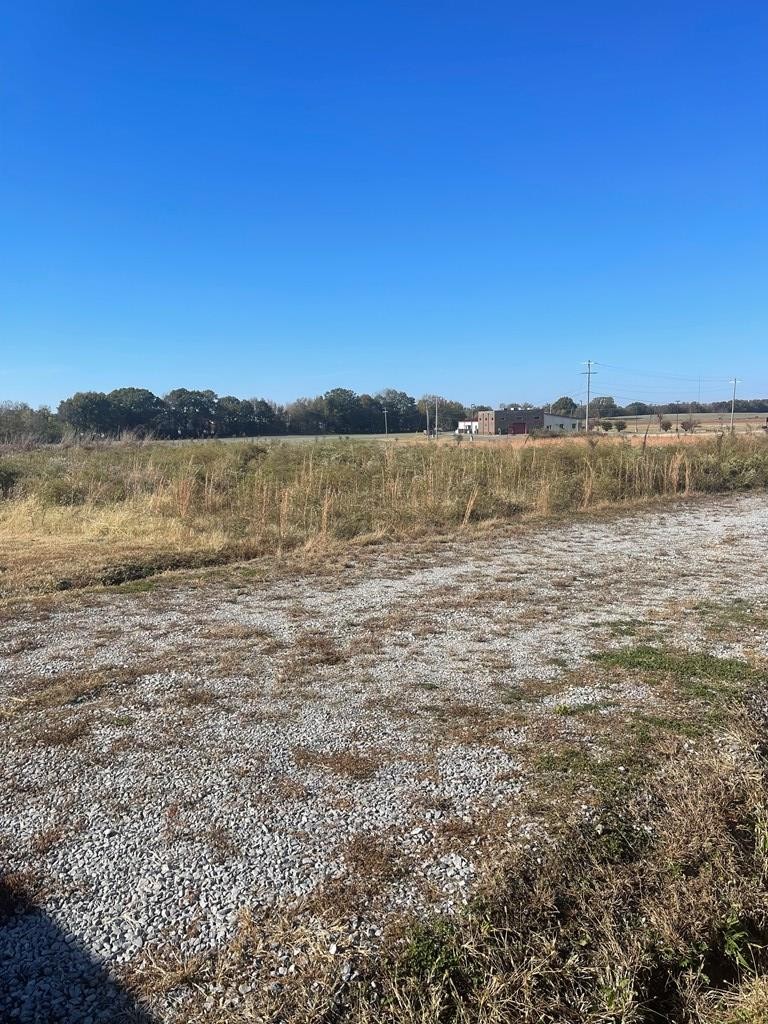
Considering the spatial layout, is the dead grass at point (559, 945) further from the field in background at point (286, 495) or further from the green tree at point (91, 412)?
the green tree at point (91, 412)

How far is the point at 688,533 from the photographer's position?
10.7 meters

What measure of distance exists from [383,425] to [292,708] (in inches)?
2382

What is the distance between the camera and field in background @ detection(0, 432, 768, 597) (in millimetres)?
8812

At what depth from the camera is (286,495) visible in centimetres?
1053

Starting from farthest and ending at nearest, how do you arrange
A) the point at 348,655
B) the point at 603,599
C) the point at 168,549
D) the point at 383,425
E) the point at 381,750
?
the point at 383,425
the point at 168,549
the point at 603,599
the point at 348,655
the point at 381,750

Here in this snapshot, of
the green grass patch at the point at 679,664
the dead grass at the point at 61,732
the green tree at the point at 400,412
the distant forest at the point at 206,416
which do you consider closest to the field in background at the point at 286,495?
the dead grass at the point at 61,732

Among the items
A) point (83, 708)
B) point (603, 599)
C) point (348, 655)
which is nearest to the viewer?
point (83, 708)

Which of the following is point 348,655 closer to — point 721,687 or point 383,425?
point 721,687

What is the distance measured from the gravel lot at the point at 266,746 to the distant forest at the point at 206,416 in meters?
25.7

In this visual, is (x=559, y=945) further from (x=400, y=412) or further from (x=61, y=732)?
(x=400, y=412)

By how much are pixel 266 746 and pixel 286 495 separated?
7.27 meters

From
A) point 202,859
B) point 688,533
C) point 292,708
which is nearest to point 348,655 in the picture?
point 292,708

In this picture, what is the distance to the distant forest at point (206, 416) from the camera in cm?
3356

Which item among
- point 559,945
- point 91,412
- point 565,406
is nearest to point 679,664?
point 559,945
